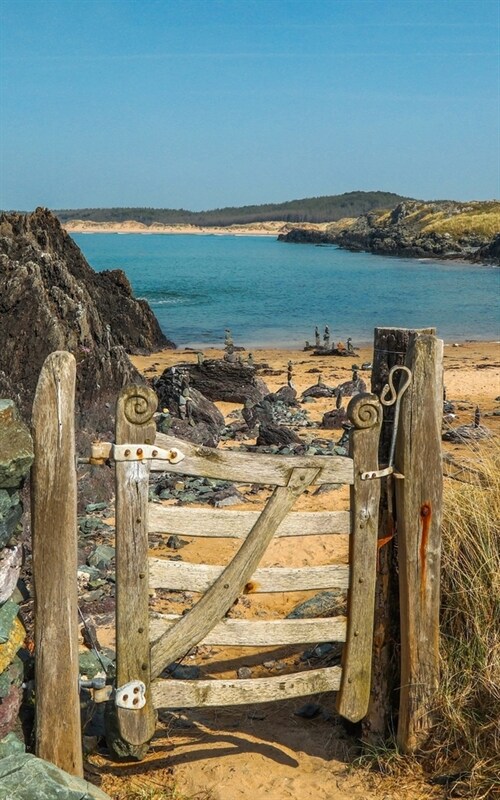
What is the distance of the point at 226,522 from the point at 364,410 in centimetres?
91

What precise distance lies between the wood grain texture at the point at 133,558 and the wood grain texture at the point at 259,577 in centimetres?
9

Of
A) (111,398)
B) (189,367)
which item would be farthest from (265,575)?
(189,367)

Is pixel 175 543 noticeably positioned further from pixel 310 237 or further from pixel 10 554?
pixel 310 237

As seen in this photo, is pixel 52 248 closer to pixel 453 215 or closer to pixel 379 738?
pixel 379 738

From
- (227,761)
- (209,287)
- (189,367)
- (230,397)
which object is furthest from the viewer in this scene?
(209,287)

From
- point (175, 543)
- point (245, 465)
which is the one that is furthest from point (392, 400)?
point (175, 543)

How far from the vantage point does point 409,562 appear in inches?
180

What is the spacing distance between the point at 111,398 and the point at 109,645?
5.67 metres

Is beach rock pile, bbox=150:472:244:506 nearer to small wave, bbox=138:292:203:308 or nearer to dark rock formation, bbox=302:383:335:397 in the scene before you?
dark rock formation, bbox=302:383:335:397

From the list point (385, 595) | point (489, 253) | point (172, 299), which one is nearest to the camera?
point (385, 595)

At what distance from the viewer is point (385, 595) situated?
478 centimetres

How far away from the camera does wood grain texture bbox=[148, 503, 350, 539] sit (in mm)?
4211

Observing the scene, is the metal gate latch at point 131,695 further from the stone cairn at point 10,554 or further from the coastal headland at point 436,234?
the coastal headland at point 436,234

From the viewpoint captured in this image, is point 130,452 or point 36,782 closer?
point 36,782
